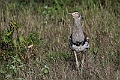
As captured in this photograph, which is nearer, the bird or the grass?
the grass

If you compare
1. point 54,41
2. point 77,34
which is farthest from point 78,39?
point 54,41

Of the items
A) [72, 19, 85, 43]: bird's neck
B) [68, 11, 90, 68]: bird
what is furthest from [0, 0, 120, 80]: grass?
[72, 19, 85, 43]: bird's neck

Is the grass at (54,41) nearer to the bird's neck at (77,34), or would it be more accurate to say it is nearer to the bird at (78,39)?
the bird at (78,39)

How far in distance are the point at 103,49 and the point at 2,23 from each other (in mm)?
2656

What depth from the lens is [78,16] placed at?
592cm

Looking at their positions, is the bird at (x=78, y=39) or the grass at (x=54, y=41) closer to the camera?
the grass at (x=54, y=41)

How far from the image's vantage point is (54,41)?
281 inches

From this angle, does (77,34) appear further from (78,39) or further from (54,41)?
(54,41)

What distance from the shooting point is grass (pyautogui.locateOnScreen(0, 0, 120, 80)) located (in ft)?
18.3

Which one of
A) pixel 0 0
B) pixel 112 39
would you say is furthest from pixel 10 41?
pixel 0 0

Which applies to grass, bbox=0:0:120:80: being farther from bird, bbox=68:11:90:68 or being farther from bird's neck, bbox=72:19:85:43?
bird's neck, bbox=72:19:85:43

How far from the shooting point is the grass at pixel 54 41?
557 cm

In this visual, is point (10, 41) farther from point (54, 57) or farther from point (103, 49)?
point (103, 49)

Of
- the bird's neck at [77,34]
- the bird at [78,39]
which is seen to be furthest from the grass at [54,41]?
the bird's neck at [77,34]
